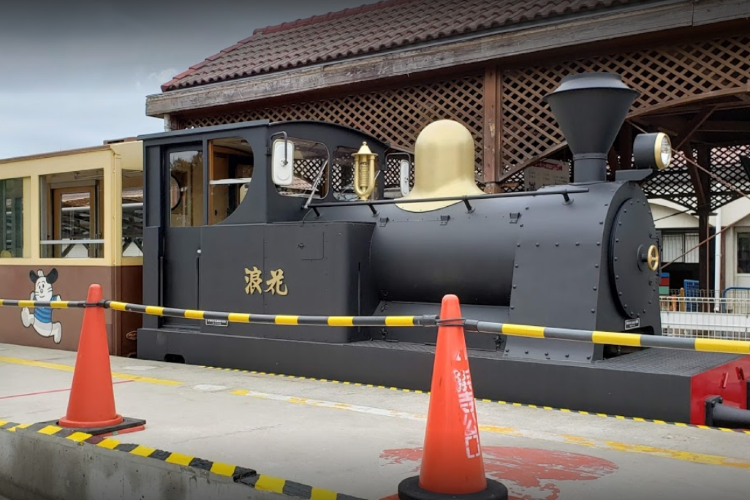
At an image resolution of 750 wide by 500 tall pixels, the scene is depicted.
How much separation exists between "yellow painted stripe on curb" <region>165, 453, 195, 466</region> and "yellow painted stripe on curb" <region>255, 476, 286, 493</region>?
441 mm

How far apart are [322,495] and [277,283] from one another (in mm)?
3617

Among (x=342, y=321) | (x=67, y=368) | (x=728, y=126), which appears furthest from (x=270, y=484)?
(x=728, y=126)

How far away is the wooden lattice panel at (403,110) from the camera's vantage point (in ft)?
33.1

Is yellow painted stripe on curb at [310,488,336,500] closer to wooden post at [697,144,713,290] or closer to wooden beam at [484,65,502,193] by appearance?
wooden beam at [484,65,502,193]

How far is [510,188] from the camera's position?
13422mm

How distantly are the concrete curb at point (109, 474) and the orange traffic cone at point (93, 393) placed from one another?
113 millimetres

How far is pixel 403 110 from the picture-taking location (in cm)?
1059

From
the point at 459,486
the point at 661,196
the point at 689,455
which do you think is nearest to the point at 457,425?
the point at 459,486

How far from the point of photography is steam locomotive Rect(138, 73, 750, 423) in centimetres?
514

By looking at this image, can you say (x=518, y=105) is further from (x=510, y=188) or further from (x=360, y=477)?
(x=360, y=477)

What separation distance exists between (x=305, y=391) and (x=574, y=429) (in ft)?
6.59

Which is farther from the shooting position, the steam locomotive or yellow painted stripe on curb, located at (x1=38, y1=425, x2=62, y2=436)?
the steam locomotive

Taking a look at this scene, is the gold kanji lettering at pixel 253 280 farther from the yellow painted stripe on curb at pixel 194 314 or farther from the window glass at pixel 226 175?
the yellow painted stripe on curb at pixel 194 314

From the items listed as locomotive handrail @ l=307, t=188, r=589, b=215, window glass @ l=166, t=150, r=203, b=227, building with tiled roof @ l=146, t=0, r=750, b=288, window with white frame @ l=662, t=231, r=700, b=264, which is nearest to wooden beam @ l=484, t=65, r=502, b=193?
building with tiled roof @ l=146, t=0, r=750, b=288
